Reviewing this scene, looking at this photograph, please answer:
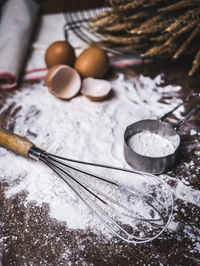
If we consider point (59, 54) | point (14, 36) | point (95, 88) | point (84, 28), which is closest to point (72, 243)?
point (95, 88)

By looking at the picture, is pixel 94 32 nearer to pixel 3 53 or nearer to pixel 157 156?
pixel 3 53

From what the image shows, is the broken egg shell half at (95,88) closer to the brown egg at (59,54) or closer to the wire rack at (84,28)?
the brown egg at (59,54)

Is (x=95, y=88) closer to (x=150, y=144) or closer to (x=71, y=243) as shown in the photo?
(x=150, y=144)

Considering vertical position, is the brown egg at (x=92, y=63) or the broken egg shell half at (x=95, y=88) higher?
the brown egg at (x=92, y=63)

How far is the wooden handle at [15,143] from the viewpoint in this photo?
2.33ft

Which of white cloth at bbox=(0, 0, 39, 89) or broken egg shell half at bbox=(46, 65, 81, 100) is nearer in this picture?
broken egg shell half at bbox=(46, 65, 81, 100)

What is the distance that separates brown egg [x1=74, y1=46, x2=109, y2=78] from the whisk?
350 millimetres

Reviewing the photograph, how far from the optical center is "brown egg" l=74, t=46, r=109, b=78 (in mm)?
961

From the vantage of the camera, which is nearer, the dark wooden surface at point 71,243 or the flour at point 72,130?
the dark wooden surface at point 71,243

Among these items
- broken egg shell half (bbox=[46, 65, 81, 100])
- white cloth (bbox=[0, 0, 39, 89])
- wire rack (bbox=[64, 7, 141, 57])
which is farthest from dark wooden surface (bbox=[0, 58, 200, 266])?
wire rack (bbox=[64, 7, 141, 57])

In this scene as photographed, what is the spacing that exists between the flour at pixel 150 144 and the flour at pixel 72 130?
0.19 ft

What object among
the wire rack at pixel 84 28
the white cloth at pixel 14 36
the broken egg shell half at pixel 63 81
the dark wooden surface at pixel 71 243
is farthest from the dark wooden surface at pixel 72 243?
the wire rack at pixel 84 28

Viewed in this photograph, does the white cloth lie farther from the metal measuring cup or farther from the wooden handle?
the metal measuring cup

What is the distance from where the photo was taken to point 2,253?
1.91 feet
